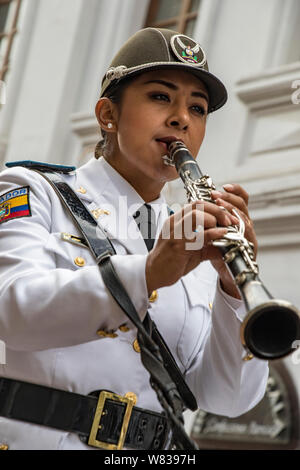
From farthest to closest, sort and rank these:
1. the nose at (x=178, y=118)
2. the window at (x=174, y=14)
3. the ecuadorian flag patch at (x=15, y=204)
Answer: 1. the window at (x=174, y=14)
2. the nose at (x=178, y=118)
3. the ecuadorian flag patch at (x=15, y=204)

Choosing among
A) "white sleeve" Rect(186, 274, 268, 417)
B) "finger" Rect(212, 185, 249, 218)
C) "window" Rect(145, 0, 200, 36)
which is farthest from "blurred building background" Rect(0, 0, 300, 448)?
"finger" Rect(212, 185, 249, 218)

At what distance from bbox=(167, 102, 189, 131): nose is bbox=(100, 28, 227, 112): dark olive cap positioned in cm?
12

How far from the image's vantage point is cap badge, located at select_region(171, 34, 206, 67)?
8.10ft

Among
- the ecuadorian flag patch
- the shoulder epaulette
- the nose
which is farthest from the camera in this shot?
the shoulder epaulette

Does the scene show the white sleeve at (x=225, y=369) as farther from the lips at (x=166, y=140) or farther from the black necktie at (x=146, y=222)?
the lips at (x=166, y=140)

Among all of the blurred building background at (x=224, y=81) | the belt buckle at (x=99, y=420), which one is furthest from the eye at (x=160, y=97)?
the blurred building background at (x=224, y=81)

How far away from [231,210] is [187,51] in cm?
62

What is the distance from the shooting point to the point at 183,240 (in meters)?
1.91

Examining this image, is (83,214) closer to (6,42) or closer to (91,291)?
(91,291)

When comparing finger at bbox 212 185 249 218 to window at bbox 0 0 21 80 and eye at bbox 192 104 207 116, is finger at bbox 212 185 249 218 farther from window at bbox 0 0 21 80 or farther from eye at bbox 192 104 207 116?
window at bbox 0 0 21 80

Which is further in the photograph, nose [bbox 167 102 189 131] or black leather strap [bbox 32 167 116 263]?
nose [bbox 167 102 189 131]

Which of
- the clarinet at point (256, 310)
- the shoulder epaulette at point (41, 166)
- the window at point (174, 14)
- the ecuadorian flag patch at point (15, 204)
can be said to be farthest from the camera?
the window at point (174, 14)

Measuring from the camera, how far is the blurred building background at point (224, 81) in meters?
5.67

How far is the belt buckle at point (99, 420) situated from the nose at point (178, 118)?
0.73 metres
